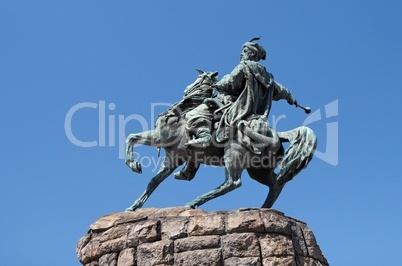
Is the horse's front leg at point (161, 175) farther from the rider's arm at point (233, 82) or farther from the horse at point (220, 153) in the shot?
the rider's arm at point (233, 82)

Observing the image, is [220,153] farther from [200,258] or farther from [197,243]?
[200,258]

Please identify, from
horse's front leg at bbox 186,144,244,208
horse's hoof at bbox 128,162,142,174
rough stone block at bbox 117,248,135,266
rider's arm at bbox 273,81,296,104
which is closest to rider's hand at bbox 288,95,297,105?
rider's arm at bbox 273,81,296,104

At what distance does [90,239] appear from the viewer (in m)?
12.8

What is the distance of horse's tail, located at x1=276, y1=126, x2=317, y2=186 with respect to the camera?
13.0 m

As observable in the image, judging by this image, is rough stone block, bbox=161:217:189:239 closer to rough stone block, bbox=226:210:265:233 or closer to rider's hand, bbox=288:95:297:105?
rough stone block, bbox=226:210:265:233

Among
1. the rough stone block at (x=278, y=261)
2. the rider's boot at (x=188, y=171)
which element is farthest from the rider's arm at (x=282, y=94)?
the rough stone block at (x=278, y=261)

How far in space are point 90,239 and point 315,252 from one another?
3738 millimetres

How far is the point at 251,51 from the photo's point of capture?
13.9 m

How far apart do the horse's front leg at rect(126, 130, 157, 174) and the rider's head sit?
2.17 metres

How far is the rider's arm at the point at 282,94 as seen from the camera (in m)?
14.1

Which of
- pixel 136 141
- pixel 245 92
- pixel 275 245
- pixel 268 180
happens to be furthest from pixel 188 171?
pixel 275 245

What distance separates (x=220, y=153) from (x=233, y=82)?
1.31 metres

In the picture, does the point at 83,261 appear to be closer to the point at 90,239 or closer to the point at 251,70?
the point at 90,239

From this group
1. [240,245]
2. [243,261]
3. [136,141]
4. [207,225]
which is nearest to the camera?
[243,261]
